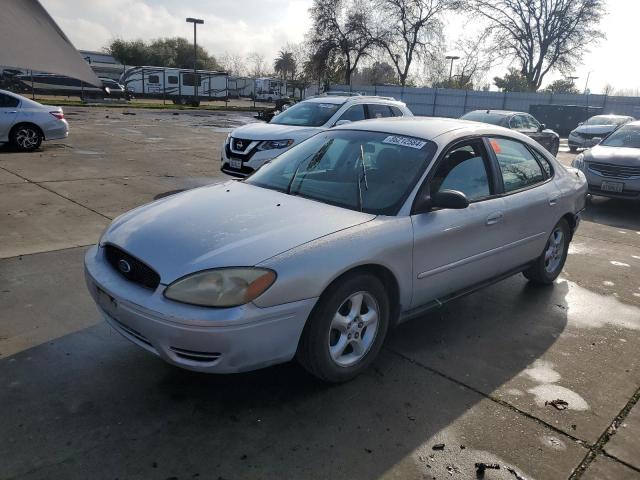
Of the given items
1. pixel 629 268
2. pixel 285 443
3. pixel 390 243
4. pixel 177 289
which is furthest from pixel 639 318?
pixel 177 289

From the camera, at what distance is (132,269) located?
2.98 m

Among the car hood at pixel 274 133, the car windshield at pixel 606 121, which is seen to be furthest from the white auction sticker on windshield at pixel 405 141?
the car windshield at pixel 606 121

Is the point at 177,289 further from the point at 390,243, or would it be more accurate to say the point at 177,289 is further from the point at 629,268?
the point at 629,268

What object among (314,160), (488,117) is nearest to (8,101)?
(314,160)

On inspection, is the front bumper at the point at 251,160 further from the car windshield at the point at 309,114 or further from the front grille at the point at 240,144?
the car windshield at the point at 309,114

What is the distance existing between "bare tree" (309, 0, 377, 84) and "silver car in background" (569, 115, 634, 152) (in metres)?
25.6

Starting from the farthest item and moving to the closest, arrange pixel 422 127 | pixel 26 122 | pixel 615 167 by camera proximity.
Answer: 1. pixel 26 122
2. pixel 615 167
3. pixel 422 127

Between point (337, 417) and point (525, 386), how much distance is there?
1.30m

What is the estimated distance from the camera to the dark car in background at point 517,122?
537 inches

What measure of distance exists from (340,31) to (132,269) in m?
44.8

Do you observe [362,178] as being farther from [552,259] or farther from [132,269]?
[552,259]

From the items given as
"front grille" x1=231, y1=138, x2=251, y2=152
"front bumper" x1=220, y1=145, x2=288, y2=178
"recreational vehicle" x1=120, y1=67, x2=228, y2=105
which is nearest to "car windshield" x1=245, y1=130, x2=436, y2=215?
"front bumper" x1=220, y1=145, x2=288, y2=178

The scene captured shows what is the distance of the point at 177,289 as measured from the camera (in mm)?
2689

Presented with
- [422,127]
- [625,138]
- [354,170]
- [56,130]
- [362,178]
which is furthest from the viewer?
[56,130]
